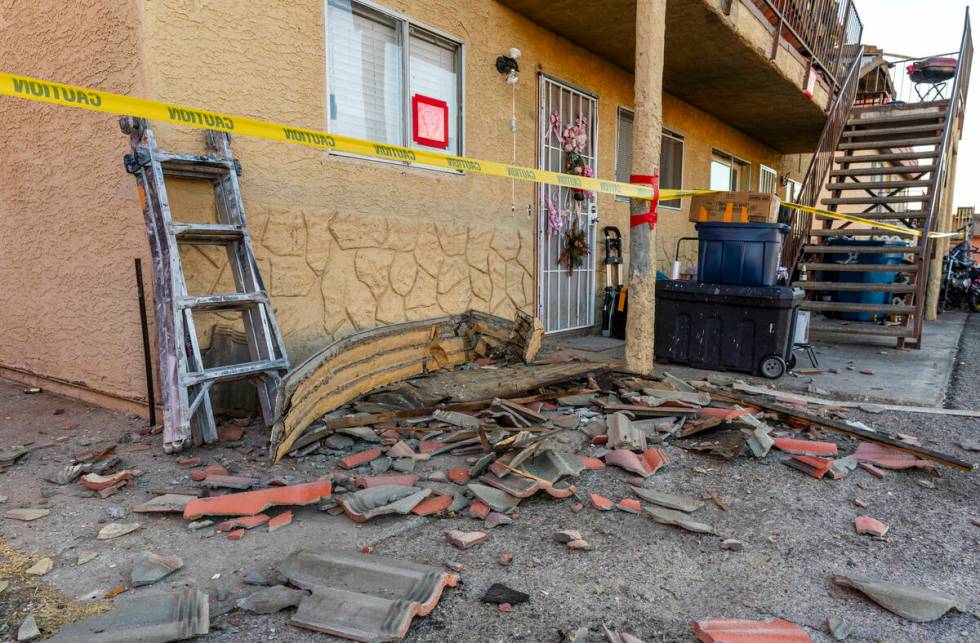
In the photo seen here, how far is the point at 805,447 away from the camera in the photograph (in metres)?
3.46

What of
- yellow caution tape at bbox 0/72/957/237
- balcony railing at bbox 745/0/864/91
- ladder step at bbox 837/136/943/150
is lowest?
yellow caution tape at bbox 0/72/957/237

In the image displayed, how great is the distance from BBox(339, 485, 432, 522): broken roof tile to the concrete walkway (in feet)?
12.1

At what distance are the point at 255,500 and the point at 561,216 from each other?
18.6 feet

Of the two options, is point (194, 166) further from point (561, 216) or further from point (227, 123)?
point (561, 216)

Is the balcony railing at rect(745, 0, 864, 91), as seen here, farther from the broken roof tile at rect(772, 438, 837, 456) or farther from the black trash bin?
the broken roof tile at rect(772, 438, 837, 456)

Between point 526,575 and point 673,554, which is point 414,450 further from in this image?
point 673,554

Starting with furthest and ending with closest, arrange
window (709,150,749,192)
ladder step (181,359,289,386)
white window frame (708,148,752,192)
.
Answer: window (709,150,749,192), white window frame (708,148,752,192), ladder step (181,359,289,386)

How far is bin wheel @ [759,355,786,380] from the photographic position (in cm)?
541

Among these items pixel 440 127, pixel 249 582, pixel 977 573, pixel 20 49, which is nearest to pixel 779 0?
pixel 440 127

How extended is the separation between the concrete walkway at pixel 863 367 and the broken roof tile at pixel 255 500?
3.94 m

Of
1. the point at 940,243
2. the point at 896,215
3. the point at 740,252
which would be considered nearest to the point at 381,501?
the point at 740,252

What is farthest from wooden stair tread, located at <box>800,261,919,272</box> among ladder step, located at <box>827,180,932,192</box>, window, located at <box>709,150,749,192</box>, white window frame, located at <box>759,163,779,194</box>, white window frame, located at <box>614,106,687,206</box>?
white window frame, located at <box>759,163,779,194</box>

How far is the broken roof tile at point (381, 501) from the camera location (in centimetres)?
252

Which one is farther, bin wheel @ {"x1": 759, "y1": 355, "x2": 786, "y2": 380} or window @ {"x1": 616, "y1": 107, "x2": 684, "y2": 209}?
window @ {"x1": 616, "y1": 107, "x2": 684, "y2": 209}
